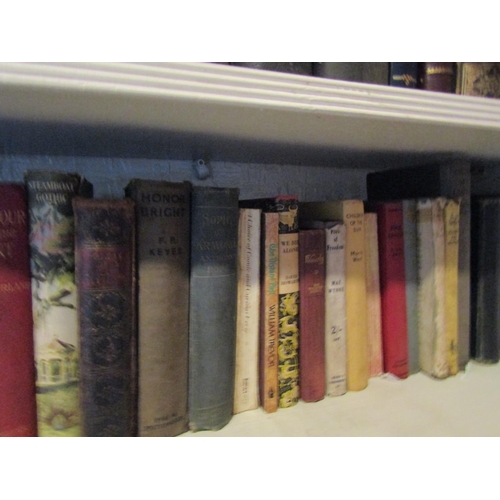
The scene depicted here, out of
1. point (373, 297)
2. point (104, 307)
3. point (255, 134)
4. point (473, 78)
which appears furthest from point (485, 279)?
point (104, 307)

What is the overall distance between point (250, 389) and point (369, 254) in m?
0.27

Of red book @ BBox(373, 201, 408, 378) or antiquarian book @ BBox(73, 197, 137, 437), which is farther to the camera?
red book @ BBox(373, 201, 408, 378)

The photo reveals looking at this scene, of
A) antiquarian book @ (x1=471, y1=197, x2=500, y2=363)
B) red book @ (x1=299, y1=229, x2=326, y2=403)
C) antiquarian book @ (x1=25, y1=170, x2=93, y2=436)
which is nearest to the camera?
antiquarian book @ (x1=25, y1=170, x2=93, y2=436)

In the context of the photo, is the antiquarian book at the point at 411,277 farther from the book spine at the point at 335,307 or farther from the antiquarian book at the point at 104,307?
the antiquarian book at the point at 104,307

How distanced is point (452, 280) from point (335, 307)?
0.68ft

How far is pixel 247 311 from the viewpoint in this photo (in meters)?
0.46

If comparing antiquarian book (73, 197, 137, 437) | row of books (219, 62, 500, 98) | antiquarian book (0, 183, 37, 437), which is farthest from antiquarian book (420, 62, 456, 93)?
antiquarian book (0, 183, 37, 437)

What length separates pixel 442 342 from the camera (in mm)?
546

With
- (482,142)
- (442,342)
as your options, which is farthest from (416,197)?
(442,342)

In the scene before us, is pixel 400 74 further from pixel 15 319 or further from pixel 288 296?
pixel 15 319

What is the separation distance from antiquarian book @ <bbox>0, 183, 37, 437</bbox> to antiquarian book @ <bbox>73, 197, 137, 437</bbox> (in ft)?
0.21

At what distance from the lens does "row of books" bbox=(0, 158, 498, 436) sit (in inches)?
14.7

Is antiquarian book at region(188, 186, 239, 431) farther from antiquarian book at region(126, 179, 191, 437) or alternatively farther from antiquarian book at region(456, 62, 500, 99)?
antiquarian book at region(456, 62, 500, 99)
